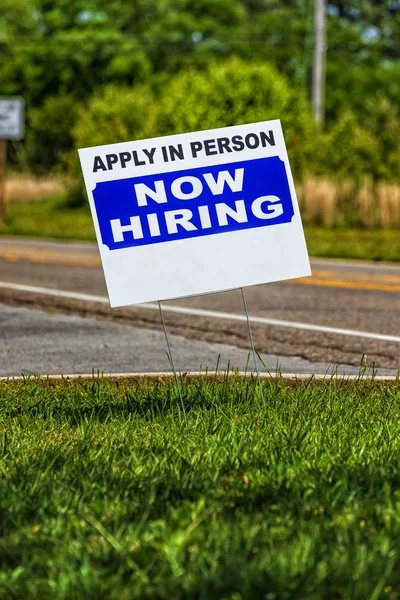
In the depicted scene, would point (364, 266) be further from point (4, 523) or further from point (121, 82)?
point (121, 82)

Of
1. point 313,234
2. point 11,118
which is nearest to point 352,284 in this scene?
point 313,234

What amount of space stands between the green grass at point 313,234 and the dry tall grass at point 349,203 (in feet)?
1.45

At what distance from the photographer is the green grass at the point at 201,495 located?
3182 millimetres

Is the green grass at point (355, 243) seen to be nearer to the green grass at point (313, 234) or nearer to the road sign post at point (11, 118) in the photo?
the green grass at point (313, 234)

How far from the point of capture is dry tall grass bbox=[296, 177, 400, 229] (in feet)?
79.4

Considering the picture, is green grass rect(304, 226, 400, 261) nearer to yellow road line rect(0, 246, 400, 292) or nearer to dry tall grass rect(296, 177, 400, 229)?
dry tall grass rect(296, 177, 400, 229)

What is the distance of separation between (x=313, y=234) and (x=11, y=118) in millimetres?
7519

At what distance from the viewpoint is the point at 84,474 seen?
4348mm

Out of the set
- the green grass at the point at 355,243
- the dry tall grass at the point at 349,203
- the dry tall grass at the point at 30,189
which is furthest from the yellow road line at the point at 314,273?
the dry tall grass at the point at 30,189

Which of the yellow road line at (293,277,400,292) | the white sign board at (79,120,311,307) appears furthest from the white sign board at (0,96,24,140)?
the white sign board at (79,120,311,307)

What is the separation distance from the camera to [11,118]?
84.6 feet

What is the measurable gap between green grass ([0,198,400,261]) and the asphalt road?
2102mm

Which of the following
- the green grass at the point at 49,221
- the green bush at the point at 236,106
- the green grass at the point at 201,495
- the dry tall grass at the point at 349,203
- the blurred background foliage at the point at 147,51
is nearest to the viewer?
the green grass at the point at 201,495

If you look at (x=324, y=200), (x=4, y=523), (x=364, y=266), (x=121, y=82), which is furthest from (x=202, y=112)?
(x=121, y=82)
